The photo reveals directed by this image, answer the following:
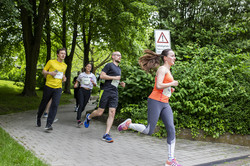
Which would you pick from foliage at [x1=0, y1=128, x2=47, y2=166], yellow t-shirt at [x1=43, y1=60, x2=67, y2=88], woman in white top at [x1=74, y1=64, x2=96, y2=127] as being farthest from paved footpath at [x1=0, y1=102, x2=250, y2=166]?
yellow t-shirt at [x1=43, y1=60, x2=67, y2=88]

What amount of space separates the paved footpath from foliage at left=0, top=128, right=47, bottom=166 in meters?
0.23

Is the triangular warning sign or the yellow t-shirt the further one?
the triangular warning sign

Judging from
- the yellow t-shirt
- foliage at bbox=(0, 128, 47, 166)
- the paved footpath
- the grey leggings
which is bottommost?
the paved footpath

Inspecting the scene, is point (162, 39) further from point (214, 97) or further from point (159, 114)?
point (159, 114)

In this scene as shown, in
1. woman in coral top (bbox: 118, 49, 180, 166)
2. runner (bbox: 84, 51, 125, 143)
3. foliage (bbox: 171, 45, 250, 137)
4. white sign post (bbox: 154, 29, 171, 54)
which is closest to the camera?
woman in coral top (bbox: 118, 49, 180, 166)

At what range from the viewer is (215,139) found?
269 inches

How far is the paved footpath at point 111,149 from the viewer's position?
15.9 ft

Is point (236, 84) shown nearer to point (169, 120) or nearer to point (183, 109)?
point (183, 109)

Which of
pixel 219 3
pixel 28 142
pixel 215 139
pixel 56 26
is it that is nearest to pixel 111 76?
pixel 28 142

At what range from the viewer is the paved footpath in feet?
15.9

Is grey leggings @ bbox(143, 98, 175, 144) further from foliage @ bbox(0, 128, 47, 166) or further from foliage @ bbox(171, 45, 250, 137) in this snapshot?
foliage @ bbox(171, 45, 250, 137)

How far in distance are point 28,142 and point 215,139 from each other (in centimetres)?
452

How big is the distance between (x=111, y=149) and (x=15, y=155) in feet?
6.34

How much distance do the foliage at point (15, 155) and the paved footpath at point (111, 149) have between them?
23cm
